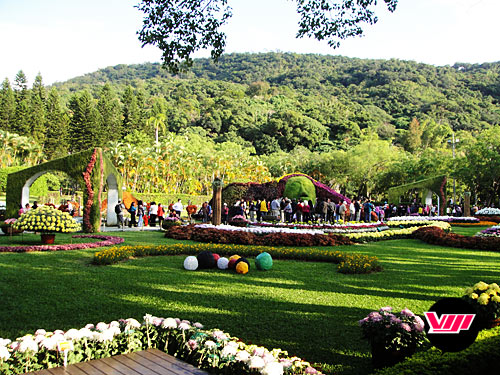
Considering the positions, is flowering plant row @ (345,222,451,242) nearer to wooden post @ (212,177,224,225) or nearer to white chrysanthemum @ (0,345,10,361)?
wooden post @ (212,177,224,225)

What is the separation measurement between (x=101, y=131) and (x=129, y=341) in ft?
178

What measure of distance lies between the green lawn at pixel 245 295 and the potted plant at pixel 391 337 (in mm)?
331

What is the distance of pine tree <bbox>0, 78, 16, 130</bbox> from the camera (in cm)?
4994

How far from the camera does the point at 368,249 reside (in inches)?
541

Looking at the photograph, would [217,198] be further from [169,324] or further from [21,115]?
[21,115]

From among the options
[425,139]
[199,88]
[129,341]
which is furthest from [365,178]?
[199,88]

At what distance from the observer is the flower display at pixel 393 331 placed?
3.88m

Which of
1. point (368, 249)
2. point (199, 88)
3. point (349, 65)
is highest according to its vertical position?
point (349, 65)

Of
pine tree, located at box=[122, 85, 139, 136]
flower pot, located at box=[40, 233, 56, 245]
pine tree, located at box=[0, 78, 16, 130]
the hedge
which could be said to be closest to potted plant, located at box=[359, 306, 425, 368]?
the hedge

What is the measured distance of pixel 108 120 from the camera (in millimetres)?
56812

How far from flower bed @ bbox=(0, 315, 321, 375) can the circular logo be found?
1.30 metres

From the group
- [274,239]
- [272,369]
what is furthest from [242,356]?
[274,239]

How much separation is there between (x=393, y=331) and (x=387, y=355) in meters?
0.24

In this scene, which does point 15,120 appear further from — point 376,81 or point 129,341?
point 376,81
